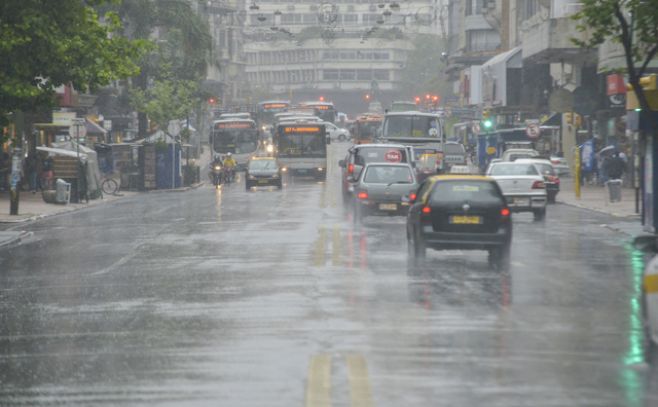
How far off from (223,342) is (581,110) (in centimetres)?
5477

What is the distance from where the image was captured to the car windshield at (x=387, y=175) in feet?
119

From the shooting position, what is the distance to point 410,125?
2480 inches

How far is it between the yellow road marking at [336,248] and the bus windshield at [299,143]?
42142mm

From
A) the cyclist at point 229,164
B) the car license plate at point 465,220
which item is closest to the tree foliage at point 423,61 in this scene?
the cyclist at point 229,164

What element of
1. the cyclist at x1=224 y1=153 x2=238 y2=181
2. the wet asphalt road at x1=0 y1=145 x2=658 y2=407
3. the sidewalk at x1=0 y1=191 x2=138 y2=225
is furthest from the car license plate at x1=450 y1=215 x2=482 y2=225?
the cyclist at x1=224 y1=153 x2=238 y2=181

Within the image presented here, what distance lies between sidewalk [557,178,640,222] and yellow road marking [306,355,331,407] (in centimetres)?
2746

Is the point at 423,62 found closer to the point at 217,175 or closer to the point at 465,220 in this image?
the point at 217,175

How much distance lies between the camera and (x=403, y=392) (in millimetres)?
10578

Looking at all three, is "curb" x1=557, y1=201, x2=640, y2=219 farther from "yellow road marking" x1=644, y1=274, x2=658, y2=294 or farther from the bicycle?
"yellow road marking" x1=644, y1=274, x2=658, y2=294

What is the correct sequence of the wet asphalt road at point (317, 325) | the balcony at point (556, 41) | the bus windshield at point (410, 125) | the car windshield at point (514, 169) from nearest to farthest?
1. the wet asphalt road at point (317, 325)
2. the car windshield at point (514, 169)
3. the balcony at point (556, 41)
4. the bus windshield at point (410, 125)

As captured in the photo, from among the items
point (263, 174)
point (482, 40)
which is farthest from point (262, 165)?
point (482, 40)

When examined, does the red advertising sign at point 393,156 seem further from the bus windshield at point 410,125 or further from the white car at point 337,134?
the white car at point 337,134

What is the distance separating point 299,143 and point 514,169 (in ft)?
107

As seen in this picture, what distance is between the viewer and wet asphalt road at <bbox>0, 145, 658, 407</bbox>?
1086 cm
